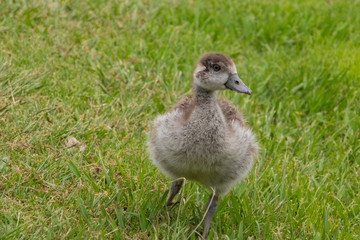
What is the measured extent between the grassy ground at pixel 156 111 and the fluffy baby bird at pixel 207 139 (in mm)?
384

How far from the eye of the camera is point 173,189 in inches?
192

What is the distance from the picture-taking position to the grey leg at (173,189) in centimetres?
483

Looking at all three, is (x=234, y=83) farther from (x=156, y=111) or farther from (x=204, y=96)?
(x=156, y=111)

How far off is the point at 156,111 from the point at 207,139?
2106 millimetres

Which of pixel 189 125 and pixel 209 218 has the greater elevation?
pixel 189 125

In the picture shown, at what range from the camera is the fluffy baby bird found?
166 inches

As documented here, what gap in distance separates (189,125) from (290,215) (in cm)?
130

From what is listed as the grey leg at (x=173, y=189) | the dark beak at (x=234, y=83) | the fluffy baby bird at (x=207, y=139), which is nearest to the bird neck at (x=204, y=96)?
the fluffy baby bird at (x=207, y=139)

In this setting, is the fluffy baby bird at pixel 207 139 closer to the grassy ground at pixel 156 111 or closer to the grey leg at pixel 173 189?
the grey leg at pixel 173 189

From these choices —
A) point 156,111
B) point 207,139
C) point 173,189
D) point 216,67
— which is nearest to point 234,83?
point 216,67

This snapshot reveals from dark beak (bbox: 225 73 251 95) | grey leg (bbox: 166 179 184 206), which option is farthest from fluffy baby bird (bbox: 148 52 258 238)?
grey leg (bbox: 166 179 184 206)

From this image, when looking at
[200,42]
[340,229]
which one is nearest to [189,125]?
[340,229]

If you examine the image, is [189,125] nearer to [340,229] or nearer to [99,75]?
[340,229]

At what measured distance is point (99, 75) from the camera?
21.5 feet
